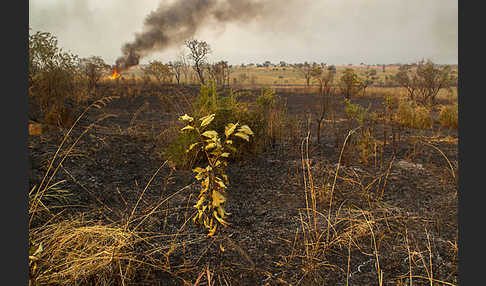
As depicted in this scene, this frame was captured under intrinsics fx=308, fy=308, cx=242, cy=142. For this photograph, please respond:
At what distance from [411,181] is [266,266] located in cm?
248

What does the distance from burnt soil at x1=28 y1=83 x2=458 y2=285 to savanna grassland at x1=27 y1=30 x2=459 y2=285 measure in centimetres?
1

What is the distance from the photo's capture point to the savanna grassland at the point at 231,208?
6.37 ft

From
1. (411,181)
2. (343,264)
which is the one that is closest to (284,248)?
(343,264)

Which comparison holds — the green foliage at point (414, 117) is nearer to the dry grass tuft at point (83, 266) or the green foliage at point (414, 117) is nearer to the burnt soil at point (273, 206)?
the burnt soil at point (273, 206)

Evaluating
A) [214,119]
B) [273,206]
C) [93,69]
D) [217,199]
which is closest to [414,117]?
[214,119]

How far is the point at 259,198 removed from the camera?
3.20 metres

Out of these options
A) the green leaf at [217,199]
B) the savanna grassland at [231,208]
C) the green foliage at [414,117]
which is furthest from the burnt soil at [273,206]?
the green foliage at [414,117]

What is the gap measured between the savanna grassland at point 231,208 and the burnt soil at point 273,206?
0.04 feet

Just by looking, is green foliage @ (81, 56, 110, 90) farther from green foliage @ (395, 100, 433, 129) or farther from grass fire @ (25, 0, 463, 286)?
green foliage @ (395, 100, 433, 129)

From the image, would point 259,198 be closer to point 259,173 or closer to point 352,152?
point 259,173

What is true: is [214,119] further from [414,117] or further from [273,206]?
[414,117]

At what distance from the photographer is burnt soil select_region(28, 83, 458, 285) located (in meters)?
2.02

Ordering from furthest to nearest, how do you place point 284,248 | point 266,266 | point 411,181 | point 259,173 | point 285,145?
point 285,145 → point 259,173 → point 411,181 → point 284,248 → point 266,266

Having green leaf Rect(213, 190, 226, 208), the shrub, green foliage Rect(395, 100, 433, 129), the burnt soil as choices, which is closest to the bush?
the shrub
